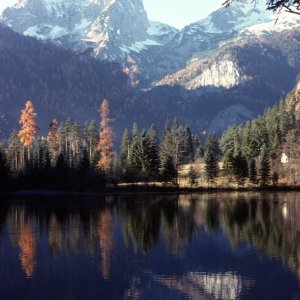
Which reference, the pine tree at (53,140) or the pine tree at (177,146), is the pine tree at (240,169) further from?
the pine tree at (53,140)

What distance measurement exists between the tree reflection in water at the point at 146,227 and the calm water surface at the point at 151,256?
0.11m

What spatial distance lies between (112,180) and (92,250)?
314ft

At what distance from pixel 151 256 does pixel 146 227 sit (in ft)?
64.4

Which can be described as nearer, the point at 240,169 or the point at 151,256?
the point at 151,256

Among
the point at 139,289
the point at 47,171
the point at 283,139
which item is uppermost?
the point at 283,139

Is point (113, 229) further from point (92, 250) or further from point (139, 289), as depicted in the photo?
point (139, 289)

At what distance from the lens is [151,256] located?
44375 mm

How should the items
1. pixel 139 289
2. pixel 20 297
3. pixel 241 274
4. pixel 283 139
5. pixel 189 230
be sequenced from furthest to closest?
pixel 283 139
pixel 189 230
pixel 241 274
pixel 139 289
pixel 20 297

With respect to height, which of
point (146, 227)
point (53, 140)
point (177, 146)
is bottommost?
point (146, 227)

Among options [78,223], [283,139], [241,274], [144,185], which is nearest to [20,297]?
[241,274]

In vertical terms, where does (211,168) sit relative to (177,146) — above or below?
below

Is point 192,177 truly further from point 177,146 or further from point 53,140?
point 53,140

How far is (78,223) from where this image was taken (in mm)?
67750

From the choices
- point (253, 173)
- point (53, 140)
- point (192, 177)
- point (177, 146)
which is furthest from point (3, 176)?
point (177, 146)
